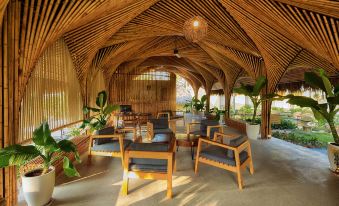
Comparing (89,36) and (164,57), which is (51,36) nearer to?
(89,36)

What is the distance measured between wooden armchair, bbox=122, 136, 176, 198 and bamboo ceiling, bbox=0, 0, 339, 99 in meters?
1.81

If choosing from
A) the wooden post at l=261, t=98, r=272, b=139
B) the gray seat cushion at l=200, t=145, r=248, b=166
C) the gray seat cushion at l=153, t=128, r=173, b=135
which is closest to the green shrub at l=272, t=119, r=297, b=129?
the wooden post at l=261, t=98, r=272, b=139

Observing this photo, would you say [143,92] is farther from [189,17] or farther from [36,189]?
[36,189]

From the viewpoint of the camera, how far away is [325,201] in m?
2.66

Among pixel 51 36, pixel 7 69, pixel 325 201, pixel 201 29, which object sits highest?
pixel 201 29

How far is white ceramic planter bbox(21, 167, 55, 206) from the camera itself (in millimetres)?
2357

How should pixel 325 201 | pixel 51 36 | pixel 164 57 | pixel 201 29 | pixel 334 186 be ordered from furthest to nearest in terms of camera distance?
pixel 164 57 → pixel 201 29 → pixel 334 186 → pixel 51 36 → pixel 325 201

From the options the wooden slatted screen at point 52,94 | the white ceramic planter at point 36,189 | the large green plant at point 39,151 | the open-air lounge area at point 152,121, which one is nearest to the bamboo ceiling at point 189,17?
the open-air lounge area at point 152,121

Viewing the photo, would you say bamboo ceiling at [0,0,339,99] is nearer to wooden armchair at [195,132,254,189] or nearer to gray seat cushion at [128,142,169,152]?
gray seat cushion at [128,142,169,152]

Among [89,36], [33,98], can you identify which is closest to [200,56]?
[89,36]

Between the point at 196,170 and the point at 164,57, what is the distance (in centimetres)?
929

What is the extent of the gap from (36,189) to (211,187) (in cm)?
244

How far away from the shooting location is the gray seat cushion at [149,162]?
281 cm

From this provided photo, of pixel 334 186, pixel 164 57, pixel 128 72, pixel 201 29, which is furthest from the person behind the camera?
pixel 164 57
